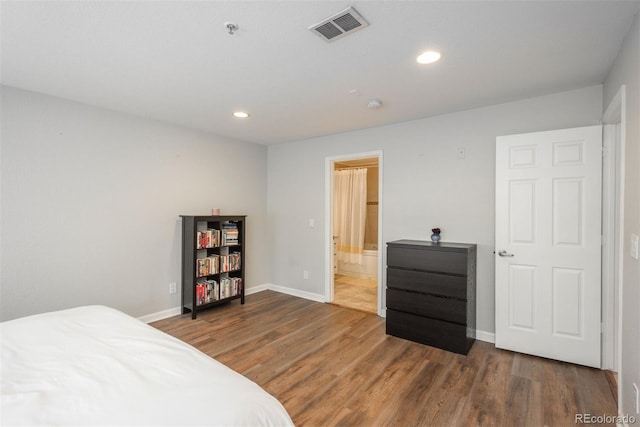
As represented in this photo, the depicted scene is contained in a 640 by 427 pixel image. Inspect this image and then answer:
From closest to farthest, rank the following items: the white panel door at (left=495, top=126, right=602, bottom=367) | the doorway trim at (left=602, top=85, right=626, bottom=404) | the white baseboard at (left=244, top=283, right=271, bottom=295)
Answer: the doorway trim at (left=602, top=85, right=626, bottom=404), the white panel door at (left=495, top=126, right=602, bottom=367), the white baseboard at (left=244, top=283, right=271, bottom=295)

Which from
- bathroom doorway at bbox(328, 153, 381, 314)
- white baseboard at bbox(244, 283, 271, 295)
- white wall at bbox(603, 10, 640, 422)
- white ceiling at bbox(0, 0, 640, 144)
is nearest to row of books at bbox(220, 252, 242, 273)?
white baseboard at bbox(244, 283, 271, 295)

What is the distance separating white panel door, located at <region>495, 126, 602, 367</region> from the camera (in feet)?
8.14

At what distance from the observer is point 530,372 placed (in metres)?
2.44

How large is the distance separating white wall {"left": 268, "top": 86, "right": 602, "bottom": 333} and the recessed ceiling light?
112 cm

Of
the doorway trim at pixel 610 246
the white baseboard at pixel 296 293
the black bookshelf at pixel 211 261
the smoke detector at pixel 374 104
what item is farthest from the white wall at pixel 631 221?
the black bookshelf at pixel 211 261

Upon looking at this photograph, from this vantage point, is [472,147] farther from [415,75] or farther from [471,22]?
[471,22]

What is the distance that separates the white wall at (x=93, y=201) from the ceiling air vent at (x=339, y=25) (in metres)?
2.70

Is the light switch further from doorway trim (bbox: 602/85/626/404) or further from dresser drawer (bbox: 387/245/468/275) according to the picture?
dresser drawer (bbox: 387/245/468/275)

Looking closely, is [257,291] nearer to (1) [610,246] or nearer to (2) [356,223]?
(2) [356,223]

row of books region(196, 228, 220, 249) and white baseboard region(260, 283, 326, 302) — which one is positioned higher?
row of books region(196, 228, 220, 249)

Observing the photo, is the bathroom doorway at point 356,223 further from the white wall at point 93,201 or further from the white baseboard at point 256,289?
the white wall at point 93,201

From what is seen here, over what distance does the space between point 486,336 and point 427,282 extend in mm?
870

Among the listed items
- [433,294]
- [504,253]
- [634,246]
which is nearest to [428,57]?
[634,246]

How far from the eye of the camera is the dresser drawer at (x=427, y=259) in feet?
9.17
